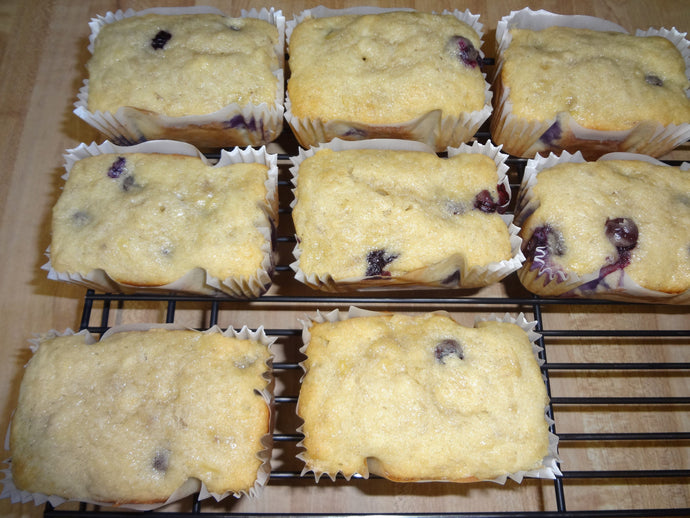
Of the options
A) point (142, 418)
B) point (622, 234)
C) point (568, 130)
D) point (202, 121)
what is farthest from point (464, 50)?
point (142, 418)

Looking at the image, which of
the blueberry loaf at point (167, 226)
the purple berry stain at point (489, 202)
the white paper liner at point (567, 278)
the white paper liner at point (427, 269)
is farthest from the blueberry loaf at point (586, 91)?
the blueberry loaf at point (167, 226)

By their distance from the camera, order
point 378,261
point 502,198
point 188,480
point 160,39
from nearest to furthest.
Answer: point 188,480 < point 378,261 < point 502,198 < point 160,39

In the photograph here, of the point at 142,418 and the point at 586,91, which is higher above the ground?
the point at 586,91

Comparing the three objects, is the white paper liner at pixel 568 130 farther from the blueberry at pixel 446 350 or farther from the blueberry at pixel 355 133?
the blueberry at pixel 446 350

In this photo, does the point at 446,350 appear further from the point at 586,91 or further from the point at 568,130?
the point at 586,91

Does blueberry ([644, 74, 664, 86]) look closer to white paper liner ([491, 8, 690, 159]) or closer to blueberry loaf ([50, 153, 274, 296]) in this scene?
white paper liner ([491, 8, 690, 159])

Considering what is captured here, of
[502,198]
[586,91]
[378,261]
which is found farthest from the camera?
[586,91]

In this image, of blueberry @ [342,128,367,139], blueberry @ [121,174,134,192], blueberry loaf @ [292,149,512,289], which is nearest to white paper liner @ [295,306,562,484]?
blueberry loaf @ [292,149,512,289]
